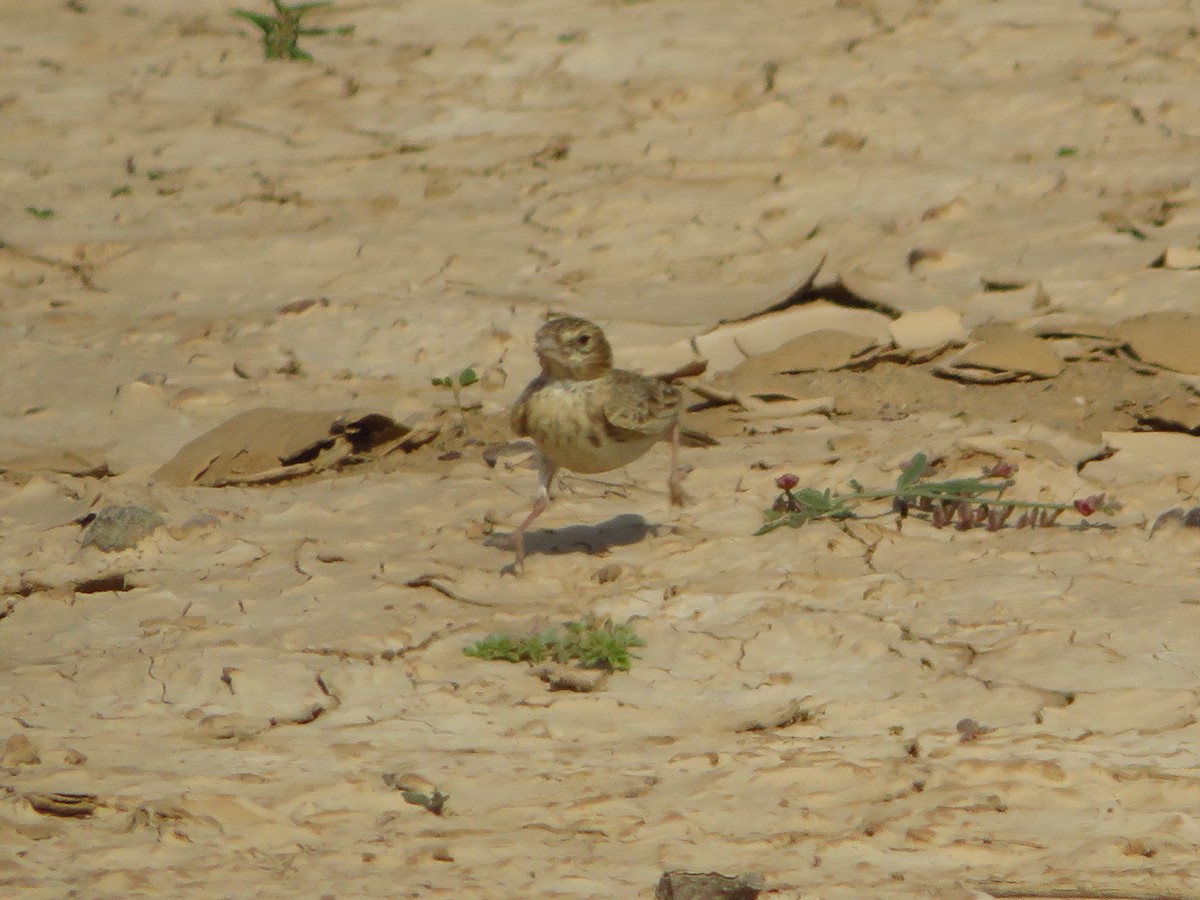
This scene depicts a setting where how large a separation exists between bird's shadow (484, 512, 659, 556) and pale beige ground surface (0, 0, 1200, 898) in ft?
0.08

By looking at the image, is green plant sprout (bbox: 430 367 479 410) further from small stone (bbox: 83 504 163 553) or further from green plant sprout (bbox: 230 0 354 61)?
green plant sprout (bbox: 230 0 354 61)

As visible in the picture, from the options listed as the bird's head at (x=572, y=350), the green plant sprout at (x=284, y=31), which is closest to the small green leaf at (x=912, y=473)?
the bird's head at (x=572, y=350)

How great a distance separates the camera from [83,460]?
6.90m

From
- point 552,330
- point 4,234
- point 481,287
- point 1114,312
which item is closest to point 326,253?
point 481,287

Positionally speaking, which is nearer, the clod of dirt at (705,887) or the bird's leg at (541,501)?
the clod of dirt at (705,887)

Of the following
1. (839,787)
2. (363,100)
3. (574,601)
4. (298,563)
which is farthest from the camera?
(363,100)

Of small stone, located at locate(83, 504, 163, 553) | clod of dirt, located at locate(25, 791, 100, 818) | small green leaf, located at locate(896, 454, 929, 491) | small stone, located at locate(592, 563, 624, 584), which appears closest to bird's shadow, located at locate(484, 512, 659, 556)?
small stone, located at locate(592, 563, 624, 584)

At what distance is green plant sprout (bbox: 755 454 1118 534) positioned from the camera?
569 centimetres

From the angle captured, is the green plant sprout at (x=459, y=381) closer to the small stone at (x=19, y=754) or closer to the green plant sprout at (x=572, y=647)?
the green plant sprout at (x=572, y=647)

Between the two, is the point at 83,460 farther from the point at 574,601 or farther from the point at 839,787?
the point at 839,787

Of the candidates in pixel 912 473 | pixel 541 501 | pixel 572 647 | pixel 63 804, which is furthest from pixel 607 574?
pixel 63 804

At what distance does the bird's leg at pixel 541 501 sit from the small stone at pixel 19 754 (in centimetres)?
182

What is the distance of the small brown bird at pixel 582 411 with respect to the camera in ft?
19.2

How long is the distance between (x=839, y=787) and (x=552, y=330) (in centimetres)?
238
